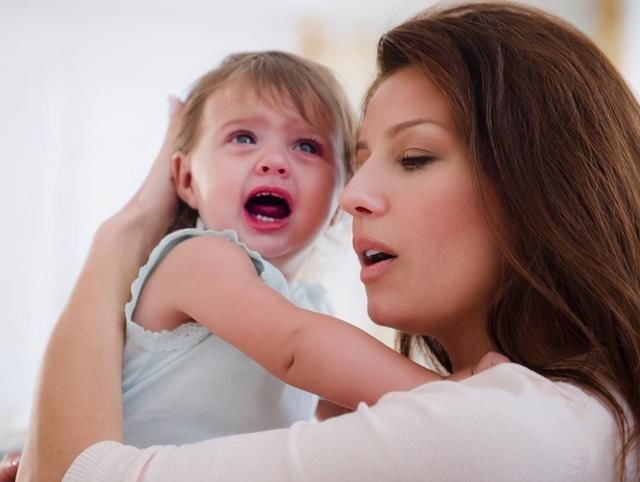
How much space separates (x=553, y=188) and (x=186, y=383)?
0.65m

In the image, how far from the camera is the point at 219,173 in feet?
4.77

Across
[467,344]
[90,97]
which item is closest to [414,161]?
[467,344]

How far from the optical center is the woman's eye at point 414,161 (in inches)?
42.6

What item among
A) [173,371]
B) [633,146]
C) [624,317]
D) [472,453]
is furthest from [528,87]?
[173,371]

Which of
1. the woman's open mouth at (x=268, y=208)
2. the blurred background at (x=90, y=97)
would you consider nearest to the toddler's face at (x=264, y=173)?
the woman's open mouth at (x=268, y=208)

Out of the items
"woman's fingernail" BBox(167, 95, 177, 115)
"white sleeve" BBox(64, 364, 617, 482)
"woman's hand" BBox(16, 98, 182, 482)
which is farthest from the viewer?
"woman's fingernail" BBox(167, 95, 177, 115)

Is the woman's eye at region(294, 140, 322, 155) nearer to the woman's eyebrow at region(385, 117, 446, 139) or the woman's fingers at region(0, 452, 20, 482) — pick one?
the woman's eyebrow at region(385, 117, 446, 139)

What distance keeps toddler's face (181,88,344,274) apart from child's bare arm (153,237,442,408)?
16 cm

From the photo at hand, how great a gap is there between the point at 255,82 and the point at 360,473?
0.93 m

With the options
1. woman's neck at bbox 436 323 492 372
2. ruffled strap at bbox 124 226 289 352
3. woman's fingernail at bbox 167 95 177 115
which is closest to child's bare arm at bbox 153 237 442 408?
ruffled strap at bbox 124 226 289 352

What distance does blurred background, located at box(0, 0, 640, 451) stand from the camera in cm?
419

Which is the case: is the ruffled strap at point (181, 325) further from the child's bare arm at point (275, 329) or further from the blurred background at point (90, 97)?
the blurred background at point (90, 97)

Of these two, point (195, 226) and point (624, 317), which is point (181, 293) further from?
point (624, 317)

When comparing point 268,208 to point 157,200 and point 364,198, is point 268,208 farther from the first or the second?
point 364,198
